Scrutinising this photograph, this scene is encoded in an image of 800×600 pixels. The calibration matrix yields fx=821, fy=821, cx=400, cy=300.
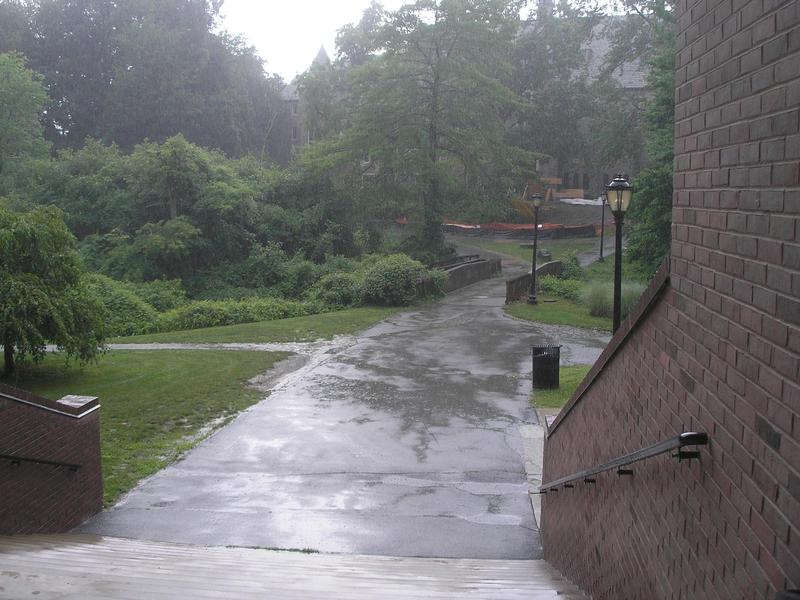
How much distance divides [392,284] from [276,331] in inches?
275

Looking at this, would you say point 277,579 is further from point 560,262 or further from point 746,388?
point 560,262

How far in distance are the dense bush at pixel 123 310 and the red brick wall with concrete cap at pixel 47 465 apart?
52.8 ft

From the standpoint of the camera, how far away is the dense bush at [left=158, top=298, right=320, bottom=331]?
26.3 metres

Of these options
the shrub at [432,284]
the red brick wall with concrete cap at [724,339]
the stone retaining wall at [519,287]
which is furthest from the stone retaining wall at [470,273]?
the red brick wall with concrete cap at [724,339]

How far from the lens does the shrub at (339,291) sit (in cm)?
2994

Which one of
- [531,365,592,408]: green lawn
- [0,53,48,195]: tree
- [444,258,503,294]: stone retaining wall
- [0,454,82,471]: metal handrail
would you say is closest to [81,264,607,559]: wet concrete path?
[531,365,592,408]: green lawn

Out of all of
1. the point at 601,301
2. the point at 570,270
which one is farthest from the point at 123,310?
the point at 570,270

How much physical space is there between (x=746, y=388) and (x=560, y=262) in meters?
39.3

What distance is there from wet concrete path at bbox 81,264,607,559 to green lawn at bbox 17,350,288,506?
418mm

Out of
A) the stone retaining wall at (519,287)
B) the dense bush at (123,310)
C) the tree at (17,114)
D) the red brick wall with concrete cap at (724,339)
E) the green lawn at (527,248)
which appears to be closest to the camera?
the red brick wall with concrete cap at (724,339)

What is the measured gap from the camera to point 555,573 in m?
6.95

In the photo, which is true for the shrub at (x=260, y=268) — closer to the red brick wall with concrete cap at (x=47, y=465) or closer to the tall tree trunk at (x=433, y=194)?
the tall tree trunk at (x=433, y=194)

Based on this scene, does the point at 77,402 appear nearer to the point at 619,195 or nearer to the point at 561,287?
the point at 619,195

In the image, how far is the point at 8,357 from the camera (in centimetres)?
1555
